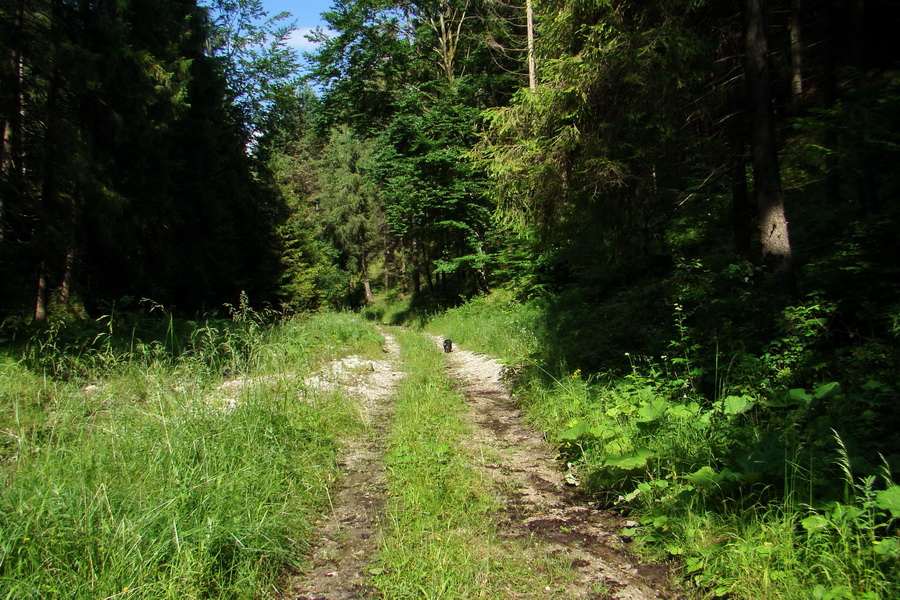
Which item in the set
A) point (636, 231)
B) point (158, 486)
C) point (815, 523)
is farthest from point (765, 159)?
point (158, 486)

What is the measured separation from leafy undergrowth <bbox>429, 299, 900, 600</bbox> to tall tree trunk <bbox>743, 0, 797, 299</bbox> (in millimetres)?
714

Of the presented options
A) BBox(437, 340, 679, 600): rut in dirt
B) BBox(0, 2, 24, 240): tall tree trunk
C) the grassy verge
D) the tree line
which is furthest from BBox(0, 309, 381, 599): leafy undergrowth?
BBox(0, 2, 24, 240): tall tree trunk

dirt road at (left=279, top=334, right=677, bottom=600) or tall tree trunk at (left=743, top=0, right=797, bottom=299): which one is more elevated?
tall tree trunk at (left=743, top=0, right=797, bottom=299)

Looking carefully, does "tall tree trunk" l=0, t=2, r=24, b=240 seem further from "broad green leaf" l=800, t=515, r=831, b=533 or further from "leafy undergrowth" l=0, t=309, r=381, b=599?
"broad green leaf" l=800, t=515, r=831, b=533

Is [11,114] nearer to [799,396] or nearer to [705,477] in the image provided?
[705,477]

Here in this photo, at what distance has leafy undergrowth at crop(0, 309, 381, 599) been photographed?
2.44 m

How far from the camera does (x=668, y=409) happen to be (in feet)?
14.4

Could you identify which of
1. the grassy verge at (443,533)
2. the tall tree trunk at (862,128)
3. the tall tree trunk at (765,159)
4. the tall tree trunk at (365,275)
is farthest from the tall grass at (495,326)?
the tall tree trunk at (365,275)

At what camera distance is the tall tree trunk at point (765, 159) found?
5.27m

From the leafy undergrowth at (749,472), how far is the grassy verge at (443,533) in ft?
3.23

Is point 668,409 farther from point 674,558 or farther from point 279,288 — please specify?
point 279,288

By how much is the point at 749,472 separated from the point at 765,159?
3.96 meters

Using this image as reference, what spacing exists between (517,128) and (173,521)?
32.4ft

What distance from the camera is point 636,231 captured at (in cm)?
802
